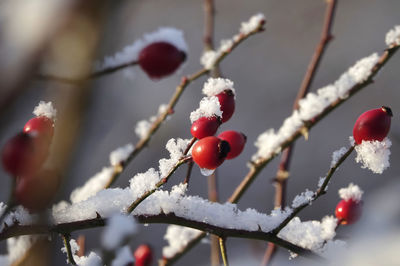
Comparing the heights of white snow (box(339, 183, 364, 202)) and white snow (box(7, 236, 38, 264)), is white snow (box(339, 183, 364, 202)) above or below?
above

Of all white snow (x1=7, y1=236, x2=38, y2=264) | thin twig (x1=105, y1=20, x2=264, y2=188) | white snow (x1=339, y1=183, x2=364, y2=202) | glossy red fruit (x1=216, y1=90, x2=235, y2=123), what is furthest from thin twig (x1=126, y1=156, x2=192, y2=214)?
white snow (x1=339, y1=183, x2=364, y2=202)

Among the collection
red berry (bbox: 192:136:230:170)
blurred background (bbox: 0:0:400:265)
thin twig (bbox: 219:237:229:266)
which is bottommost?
thin twig (bbox: 219:237:229:266)

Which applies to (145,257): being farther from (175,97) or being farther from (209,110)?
(209,110)

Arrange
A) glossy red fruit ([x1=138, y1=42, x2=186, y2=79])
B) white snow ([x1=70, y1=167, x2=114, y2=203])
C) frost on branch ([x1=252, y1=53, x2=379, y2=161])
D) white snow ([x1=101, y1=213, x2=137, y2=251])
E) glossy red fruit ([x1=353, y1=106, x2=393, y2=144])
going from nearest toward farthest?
white snow ([x1=101, y1=213, x2=137, y2=251]) < glossy red fruit ([x1=353, y1=106, x2=393, y2=144]) < glossy red fruit ([x1=138, y1=42, x2=186, y2=79]) < frost on branch ([x1=252, y1=53, x2=379, y2=161]) < white snow ([x1=70, y1=167, x2=114, y2=203])

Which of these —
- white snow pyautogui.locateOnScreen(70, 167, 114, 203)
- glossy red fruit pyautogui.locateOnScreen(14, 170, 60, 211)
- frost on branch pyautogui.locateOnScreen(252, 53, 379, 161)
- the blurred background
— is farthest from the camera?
the blurred background

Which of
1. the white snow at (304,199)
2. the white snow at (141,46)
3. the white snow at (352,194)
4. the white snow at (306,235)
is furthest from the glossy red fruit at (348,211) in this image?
the white snow at (141,46)

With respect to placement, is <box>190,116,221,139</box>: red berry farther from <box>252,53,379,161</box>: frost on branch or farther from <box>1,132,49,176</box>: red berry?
<box>252,53,379,161</box>: frost on branch
